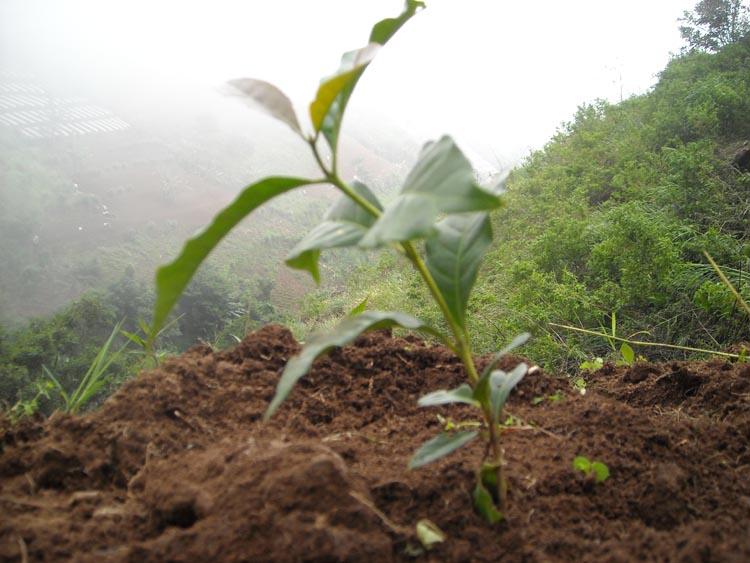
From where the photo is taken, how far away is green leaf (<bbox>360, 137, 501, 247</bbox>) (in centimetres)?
51

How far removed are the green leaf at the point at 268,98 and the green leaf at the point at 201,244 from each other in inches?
4.1

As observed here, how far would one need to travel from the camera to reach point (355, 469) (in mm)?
870

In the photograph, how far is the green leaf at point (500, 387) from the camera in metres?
0.77

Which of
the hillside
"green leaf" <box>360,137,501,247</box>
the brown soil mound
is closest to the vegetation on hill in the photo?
the hillside

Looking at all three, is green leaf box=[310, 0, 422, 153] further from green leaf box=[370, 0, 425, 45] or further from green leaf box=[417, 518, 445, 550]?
green leaf box=[417, 518, 445, 550]

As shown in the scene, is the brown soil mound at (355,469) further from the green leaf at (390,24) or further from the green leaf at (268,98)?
the green leaf at (390,24)

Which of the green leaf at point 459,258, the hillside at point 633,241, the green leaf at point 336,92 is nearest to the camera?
the green leaf at point 336,92

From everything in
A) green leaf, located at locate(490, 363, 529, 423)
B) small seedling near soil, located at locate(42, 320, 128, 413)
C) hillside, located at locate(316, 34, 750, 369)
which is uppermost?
small seedling near soil, located at locate(42, 320, 128, 413)

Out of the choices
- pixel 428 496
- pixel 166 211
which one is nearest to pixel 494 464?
pixel 428 496

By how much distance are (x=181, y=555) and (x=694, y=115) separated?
2992 mm

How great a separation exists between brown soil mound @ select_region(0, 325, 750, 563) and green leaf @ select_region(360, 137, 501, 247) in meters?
0.37

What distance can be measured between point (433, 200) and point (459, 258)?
222 millimetres

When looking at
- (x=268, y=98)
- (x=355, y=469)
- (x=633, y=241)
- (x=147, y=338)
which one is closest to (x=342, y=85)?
(x=268, y=98)

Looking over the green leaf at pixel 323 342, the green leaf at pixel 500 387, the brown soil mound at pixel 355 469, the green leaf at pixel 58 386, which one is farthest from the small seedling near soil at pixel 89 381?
the green leaf at pixel 500 387
